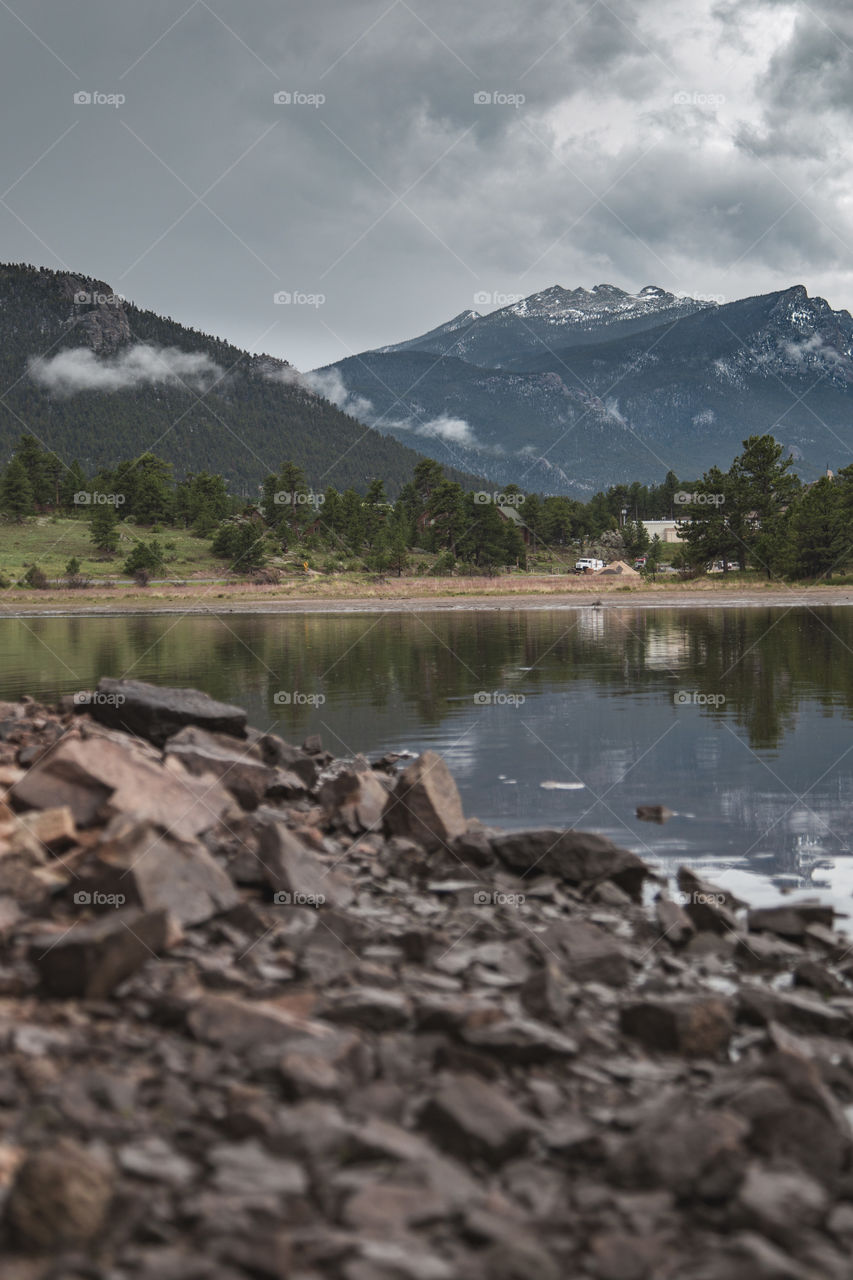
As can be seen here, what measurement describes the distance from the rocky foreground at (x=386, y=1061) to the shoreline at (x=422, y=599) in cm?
8015

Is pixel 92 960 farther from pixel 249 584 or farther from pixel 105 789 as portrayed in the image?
pixel 249 584

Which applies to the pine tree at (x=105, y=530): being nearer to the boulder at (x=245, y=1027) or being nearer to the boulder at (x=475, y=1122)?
the boulder at (x=245, y=1027)

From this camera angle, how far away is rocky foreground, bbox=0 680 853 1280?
480 cm

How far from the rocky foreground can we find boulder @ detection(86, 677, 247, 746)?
464cm

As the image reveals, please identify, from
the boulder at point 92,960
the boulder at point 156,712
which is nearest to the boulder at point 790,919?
the boulder at point 92,960

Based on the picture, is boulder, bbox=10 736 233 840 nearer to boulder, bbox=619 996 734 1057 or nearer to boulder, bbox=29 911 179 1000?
boulder, bbox=29 911 179 1000

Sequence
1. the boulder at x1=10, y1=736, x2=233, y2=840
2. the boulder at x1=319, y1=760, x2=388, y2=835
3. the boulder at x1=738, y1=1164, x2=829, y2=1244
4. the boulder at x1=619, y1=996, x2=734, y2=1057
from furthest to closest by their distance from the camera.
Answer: the boulder at x1=319, y1=760, x2=388, y2=835 → the boulder at x1=10, y1=736, x2=233, y2=840 → the boulder at x1=619, y1=996, x2=734, y2=1057 → the boulder at x1=738, y1=1164, x2=829, y2=1244

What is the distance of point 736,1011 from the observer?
8055mm

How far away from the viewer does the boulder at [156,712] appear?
A: 1617 cm

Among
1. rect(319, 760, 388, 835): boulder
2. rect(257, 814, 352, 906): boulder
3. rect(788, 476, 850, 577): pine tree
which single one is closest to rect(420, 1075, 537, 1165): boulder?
rect(257, 814, 352, 906): boulder

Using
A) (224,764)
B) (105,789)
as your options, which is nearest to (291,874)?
(105,789)

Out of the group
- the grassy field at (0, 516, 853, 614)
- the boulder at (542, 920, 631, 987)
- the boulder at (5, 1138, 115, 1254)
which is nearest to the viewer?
the boulder at (5, 1138, 115, 1254)

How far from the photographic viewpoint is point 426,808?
1323 cm

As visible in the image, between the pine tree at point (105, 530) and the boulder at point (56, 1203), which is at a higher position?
the pine tree at point (105, 530)
